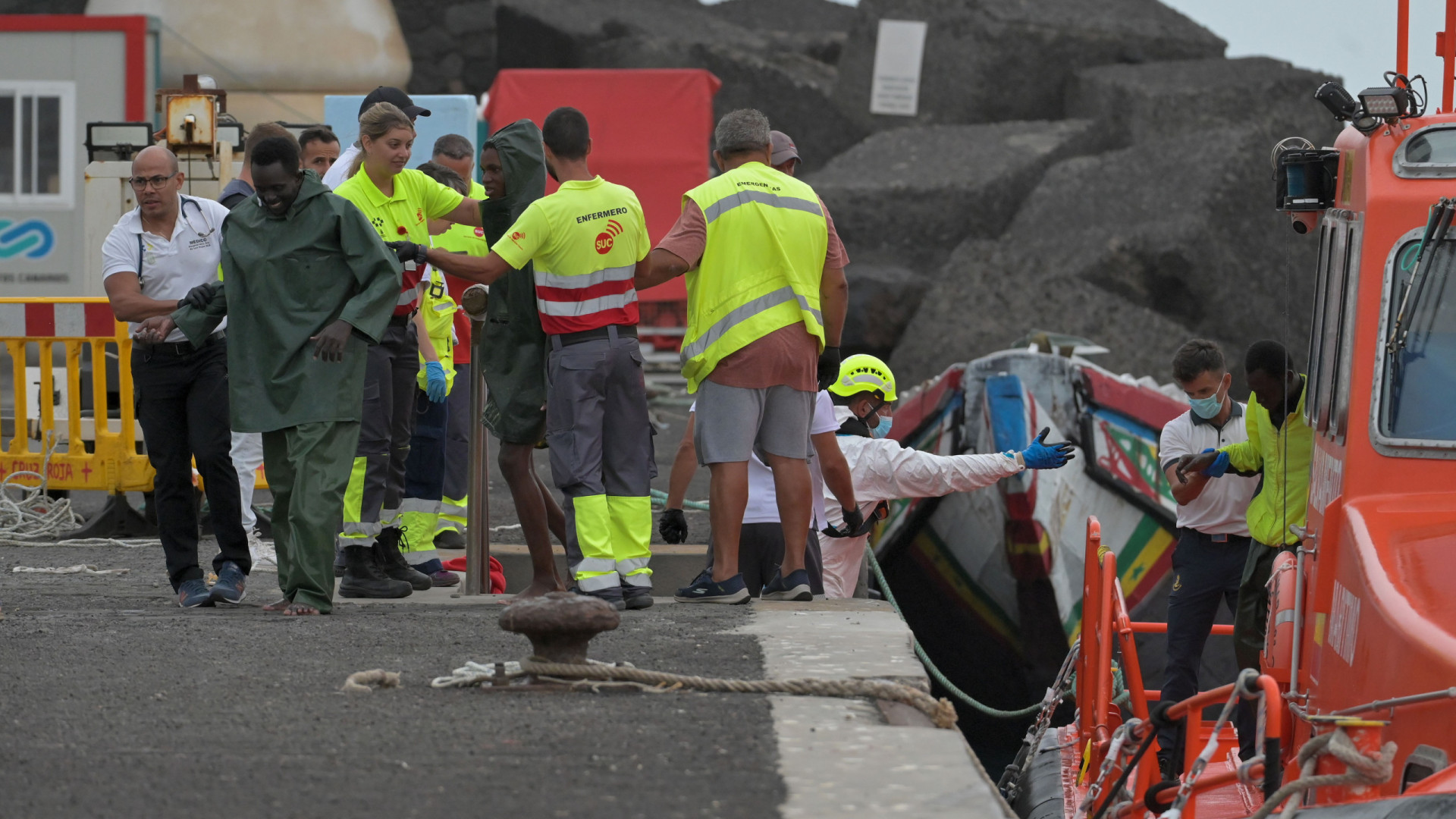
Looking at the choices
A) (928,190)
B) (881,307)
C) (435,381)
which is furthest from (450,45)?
(435,381)

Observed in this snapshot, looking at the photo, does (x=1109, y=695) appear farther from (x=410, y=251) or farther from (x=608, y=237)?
(x=410, y=251)

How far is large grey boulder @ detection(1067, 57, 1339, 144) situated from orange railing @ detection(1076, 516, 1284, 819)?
1686 cm

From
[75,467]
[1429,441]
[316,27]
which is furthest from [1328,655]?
[316,27]

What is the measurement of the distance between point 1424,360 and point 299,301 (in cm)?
363

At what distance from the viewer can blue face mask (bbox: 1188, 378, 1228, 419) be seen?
7605 millimetres

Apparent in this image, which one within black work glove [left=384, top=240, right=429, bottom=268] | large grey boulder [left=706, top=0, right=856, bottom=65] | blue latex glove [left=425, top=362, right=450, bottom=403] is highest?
large grey boulder [left=706, top=0, right=856, bottom=65]

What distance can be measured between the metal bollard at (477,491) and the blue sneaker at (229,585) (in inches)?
35.2

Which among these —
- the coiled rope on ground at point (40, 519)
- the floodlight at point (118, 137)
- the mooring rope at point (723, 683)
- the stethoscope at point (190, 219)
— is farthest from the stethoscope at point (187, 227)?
the floodlight at point (118, 137)

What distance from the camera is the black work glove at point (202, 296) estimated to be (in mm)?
6293

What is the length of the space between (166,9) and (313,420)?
51.7ft

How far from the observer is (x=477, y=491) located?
7.06 metres

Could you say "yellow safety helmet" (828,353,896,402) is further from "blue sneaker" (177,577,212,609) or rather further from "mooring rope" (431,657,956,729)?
"mooring rope" (431,657,956,729)

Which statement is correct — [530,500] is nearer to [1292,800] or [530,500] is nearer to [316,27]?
[1292,800]

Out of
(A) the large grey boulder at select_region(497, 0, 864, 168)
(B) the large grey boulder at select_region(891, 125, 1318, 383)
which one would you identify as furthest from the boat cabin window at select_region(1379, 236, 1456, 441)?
(A) the large grey boulder at select_region(497, 0, 864, 168)
